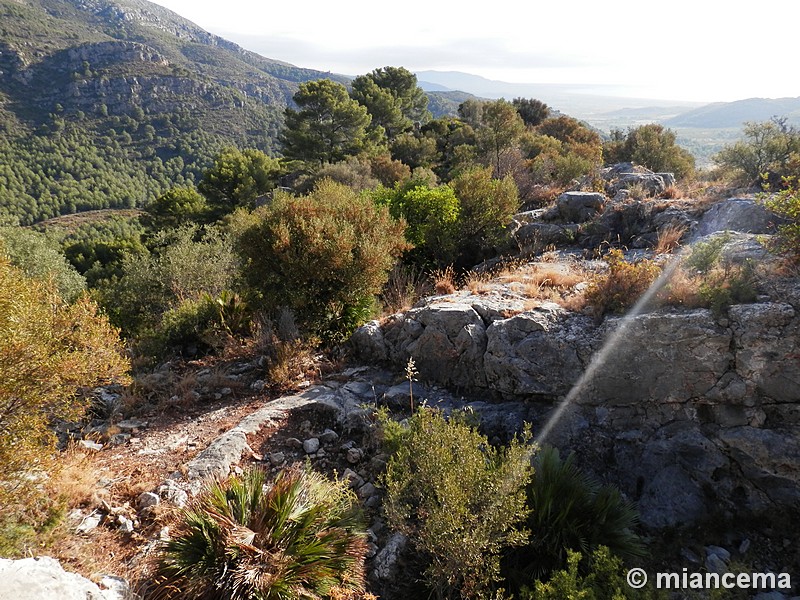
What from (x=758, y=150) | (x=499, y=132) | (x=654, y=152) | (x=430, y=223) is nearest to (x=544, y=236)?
(x=430, y=223)

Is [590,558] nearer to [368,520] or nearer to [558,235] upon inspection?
[368,520]

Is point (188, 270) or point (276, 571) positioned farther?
point (188, 270)

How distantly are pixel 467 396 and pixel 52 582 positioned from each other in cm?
495

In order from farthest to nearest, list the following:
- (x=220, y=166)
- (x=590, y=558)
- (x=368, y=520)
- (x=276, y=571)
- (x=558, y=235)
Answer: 1. (x=220, y=166)
2. (x=558, y=235)
3. (x=368, y=520)
4. (x=590, y=558)
5. (x=276, y=571)

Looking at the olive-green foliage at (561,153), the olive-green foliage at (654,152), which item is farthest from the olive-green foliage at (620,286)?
the olive-green foliage at (654,152)

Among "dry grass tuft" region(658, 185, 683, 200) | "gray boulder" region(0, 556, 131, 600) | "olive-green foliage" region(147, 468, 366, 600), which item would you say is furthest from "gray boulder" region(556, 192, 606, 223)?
"gray boulder" region(0, 556, 131, 600)

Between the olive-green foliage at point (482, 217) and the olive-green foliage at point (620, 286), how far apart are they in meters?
5.44

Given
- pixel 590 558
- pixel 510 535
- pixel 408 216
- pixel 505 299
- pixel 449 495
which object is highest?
pixel 408 216

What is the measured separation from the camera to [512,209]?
11.8m

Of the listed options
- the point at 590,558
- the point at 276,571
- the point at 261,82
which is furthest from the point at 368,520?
the point at 261,82

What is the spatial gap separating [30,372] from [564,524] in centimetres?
537

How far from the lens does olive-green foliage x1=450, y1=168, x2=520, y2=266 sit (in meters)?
11.6

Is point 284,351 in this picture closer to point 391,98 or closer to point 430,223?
point 430,223

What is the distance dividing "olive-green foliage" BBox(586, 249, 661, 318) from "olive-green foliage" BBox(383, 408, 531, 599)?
3101 millimetres
